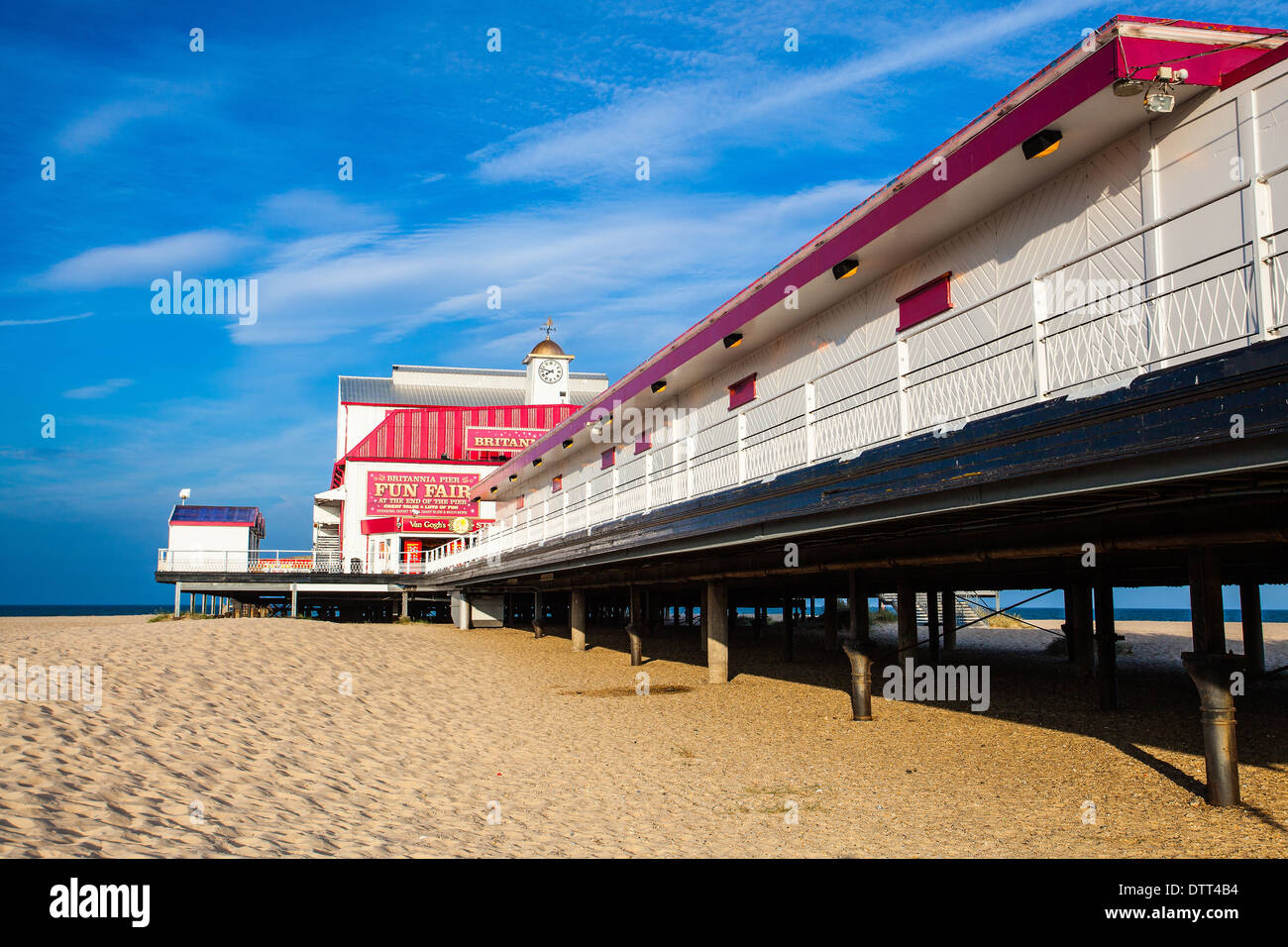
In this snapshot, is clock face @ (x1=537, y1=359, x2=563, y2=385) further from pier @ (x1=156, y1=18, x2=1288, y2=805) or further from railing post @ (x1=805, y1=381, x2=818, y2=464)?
railing post @ (x1=805, y1=381, x2=818, y2=464)

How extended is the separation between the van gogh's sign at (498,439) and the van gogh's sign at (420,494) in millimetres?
1578

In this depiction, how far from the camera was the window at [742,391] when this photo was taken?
17578 millimetres

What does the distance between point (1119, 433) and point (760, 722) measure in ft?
27.3

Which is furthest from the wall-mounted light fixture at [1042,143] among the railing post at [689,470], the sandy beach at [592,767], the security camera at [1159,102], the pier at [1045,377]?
the sandy beach at [592,767]

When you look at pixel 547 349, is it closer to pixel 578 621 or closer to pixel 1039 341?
pixel 578 621

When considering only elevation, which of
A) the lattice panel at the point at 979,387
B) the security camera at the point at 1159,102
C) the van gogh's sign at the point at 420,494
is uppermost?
the security camera at the point at 1159,102

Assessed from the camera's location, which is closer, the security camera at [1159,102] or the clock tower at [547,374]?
the security camera at [1159,102]

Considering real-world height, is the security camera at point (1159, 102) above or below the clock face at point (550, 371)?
below

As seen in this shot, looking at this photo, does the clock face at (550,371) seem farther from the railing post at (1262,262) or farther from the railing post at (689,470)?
the railing post at (1262,262)

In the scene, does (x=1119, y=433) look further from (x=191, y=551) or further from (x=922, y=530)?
(x=191, y=551)

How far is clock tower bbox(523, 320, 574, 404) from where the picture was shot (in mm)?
49281

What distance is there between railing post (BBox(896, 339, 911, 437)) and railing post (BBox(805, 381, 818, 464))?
58.2 inches

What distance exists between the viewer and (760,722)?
13477 mm
